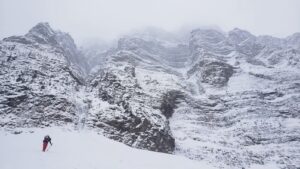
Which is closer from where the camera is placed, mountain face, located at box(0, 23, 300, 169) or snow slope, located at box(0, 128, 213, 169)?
snow slope, located at box(0, 128, 213, 169)

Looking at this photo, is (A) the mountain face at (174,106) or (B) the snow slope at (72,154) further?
(A) the mountain face at (174,106)

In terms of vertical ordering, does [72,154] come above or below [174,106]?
below

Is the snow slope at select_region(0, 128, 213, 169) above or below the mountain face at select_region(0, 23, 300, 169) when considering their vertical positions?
below

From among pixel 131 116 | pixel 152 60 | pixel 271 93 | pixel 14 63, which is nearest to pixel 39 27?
pixel 152 60

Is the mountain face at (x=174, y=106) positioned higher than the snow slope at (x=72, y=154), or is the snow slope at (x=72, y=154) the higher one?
the mountain face at (x=174, y=106)
